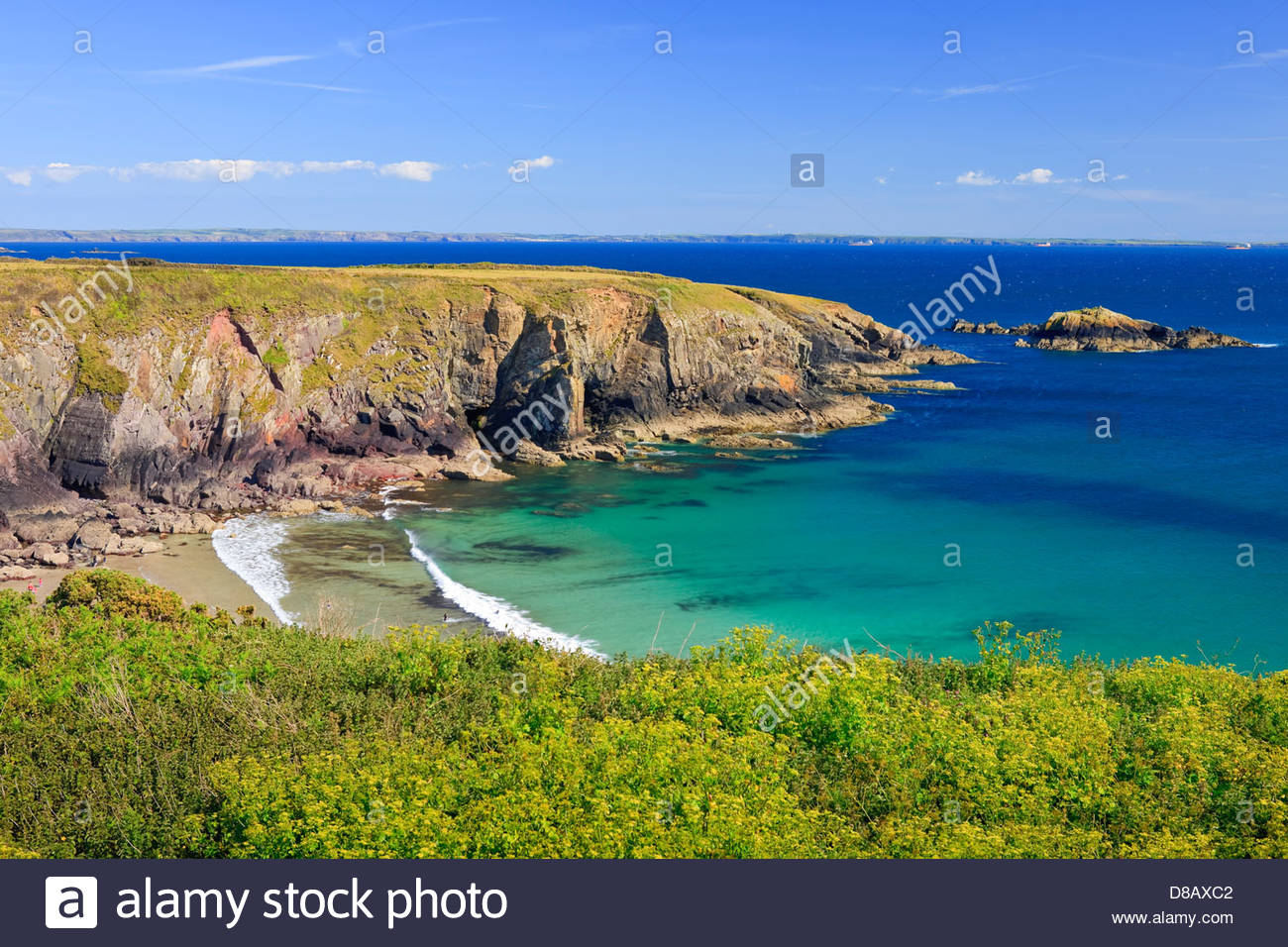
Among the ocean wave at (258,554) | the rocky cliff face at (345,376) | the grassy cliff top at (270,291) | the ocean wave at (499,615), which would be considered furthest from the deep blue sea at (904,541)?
the grassy cliff top at (270,291)

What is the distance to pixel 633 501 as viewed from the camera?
54094 mm

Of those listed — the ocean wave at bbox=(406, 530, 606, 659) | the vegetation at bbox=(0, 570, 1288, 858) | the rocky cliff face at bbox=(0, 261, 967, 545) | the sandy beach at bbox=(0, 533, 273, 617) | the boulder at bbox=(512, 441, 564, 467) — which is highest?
the rocky cliff face at bbox=(0, 261, 967, 545)

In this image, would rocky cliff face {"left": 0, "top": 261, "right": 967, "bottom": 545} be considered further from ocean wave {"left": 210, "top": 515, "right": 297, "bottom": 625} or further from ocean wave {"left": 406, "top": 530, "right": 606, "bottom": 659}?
ocean wave {"left": 406, "top": 530, "right": 606, "bottom": 659}

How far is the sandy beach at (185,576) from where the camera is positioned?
37.6 m

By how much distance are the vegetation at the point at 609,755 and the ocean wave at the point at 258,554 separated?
14.5m

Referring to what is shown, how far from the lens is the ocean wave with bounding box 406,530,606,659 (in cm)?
3441

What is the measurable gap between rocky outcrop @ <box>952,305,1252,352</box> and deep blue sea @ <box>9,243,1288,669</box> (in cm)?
3784

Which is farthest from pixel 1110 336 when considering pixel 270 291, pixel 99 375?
pixel 99 375

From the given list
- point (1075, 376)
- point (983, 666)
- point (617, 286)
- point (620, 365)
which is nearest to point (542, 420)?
point (620, 365)

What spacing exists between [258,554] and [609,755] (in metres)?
32.2

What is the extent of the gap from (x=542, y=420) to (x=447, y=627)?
104 ft

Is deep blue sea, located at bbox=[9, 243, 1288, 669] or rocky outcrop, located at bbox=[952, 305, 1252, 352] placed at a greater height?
rocky outcrop, located at bbox=[952, 305, 1252, 352]

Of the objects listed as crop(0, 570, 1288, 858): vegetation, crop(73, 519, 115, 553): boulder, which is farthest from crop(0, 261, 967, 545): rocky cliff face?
crop(0, 570, 1288, 858): vegetation

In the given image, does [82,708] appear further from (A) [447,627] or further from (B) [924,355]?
(B) [924,355]
